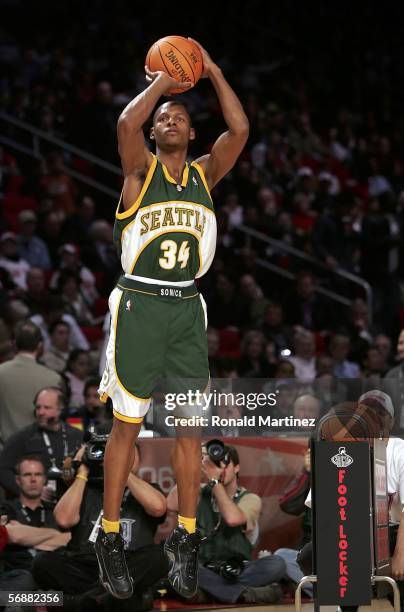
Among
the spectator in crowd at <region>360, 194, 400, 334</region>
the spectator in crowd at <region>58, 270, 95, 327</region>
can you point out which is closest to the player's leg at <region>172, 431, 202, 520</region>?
the spectator in crowd at <region>58, 270, 95, 327</region>

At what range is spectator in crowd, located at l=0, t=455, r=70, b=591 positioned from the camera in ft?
23.7

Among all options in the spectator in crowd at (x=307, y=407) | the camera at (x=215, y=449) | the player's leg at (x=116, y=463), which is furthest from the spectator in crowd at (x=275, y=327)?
the player's leg at (x=116, y=463)

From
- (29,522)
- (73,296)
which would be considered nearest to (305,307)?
(73,296)

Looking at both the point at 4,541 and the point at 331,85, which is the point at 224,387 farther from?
the point at 331,85

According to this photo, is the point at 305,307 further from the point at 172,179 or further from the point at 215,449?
the point at 172,179

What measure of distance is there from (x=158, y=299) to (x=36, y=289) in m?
6.18

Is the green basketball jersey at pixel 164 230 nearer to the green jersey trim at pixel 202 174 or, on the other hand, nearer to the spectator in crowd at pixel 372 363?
the green jersey trim at pixel 202 174

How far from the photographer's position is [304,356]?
1192cm

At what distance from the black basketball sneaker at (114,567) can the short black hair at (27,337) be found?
3.21 metres

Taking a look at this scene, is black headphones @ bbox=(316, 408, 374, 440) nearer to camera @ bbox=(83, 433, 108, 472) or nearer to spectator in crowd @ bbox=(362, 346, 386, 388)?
camera @ bbox=(83, 433, 108, 472)

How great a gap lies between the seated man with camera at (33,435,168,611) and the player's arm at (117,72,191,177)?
1782 millimetres

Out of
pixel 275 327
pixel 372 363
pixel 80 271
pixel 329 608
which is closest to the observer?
pixel 329 608

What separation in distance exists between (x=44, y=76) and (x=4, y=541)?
9445mm

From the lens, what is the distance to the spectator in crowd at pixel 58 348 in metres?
10.7
